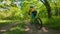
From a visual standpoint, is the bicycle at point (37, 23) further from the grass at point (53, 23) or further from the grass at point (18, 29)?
the grass at point (18, 29)

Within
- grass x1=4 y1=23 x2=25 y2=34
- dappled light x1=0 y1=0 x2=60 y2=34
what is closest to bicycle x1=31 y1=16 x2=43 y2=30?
dappled light x1=0 y1=0 x2=60 y2=34

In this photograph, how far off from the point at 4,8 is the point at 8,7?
0.06 m

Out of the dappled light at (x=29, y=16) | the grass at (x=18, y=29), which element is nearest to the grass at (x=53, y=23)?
the dappled light at (x=29, y=16)

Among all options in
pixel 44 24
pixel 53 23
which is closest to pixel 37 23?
pixel 44 24

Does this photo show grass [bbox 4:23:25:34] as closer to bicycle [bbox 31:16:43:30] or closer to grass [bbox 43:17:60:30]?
bicycle [bbox 31:16:43:30]

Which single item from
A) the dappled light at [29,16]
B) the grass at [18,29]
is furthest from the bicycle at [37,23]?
the grass at [18,29]

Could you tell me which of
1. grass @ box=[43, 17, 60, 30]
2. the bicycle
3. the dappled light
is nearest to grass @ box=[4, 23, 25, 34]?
the dappled light

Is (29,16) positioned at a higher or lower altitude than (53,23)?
higher

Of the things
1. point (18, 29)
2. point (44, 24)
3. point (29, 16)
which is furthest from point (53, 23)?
point (18, 29)

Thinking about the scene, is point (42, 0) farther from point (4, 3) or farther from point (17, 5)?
point (4, 3)

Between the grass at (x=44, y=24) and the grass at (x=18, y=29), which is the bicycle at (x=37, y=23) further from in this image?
the grass at (x=18, y=29)

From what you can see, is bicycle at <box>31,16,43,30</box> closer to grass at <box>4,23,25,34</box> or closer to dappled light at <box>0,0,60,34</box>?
dappled light at <box>0,0,60,34</box>

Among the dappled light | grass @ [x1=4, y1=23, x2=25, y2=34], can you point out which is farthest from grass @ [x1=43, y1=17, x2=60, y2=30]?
grass @ [x1=4, y1=23, x2=25, y2=34]

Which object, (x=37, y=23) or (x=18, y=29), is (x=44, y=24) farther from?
(x=18, y=29)
